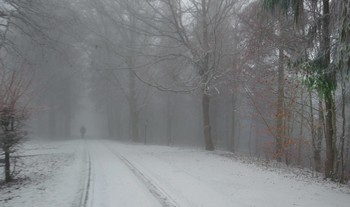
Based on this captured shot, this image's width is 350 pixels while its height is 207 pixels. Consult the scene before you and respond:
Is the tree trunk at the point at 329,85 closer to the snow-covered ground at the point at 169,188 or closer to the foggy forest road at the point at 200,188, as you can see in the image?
the snow-covered ground at the point at 169,188

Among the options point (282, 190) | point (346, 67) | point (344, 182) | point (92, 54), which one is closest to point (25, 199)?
point (282, 190)

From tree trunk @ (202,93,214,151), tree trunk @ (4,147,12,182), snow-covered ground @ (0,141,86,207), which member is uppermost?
tree trunk @ (202,93,214,151)

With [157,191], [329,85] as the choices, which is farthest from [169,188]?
[329,85]

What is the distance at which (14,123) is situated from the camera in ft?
40.0

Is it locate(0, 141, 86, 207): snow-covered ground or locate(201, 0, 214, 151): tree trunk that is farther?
locate(201, 0, 214, 151): tree trunk

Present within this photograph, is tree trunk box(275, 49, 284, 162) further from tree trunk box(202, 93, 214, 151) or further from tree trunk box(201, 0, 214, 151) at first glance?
tree trunk box(202, 93, 214, 151)

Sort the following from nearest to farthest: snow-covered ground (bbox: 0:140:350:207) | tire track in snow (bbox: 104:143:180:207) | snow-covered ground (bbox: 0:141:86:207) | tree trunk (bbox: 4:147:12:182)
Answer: tire track in snow (bbox: 104:143:180:207)
snow-covered ground (bbox: 0:140:350:207)
snow-covered ground (bbox: 0:141:86:207)
tree trunk (bbox: 4:147:12:182)

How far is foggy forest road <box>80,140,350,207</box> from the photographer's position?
8.74 metres

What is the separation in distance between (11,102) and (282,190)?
8.44 metres

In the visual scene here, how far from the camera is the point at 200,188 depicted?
1021 centimetres

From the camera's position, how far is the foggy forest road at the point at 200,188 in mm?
8742

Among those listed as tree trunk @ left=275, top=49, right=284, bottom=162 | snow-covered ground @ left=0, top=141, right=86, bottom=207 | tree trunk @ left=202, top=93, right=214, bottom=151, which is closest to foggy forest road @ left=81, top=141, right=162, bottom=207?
snow-covered ground @ left=0, top=141, right=86, bottom=207

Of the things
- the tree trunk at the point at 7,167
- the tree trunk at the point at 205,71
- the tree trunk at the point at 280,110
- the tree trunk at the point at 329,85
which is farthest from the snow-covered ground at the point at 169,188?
the tree trunk at the point at 205,71

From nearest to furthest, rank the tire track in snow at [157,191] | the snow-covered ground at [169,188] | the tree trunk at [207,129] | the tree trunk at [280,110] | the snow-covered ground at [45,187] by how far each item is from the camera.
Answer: the tire track in snow at [157,191]
the snow-covered ground at [169,188]
the snow-covered ground at [45,187]
the tree trunk at [280,110]
the tree trunk at [207,129]
